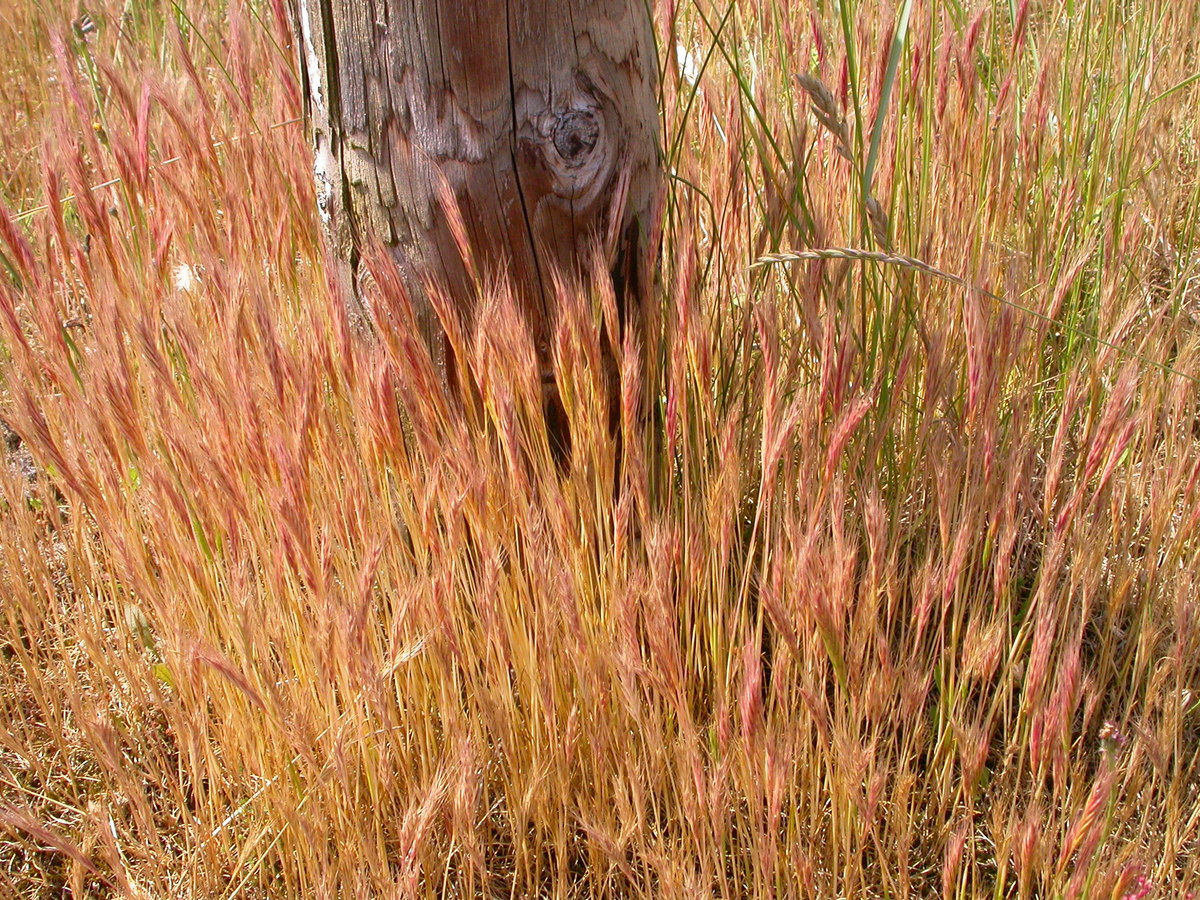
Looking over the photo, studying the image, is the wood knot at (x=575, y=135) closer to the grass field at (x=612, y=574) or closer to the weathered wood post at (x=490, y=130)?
the weathered wood post at (x=490, y=130)

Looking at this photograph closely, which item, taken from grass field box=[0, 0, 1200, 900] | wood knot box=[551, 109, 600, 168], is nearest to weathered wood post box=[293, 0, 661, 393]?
wood knot box=[551, 109, 600, 168]

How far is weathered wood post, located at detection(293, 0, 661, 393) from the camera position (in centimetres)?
129

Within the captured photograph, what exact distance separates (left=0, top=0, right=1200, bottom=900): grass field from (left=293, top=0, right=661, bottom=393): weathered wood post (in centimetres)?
13

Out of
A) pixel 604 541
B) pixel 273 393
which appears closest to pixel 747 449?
pixel 604 541

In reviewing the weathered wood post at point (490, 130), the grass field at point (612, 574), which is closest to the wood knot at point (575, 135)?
the weathered wood post at point (490, 130)

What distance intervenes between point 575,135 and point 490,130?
111 millimetres

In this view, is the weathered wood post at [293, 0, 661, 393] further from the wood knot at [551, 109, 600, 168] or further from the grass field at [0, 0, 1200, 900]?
the grass field at [0, 0, 1200, 900]

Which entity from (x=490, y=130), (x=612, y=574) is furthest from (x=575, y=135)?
(x=612, y=574)

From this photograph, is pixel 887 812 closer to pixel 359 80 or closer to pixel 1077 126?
pixel 359 80

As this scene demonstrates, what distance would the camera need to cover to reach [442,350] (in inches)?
58.0

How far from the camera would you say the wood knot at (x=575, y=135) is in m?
1.33

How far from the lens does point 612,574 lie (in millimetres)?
1211

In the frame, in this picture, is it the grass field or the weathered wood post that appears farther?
the weathered wood post

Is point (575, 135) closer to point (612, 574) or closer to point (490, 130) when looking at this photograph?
point (490, 130)
